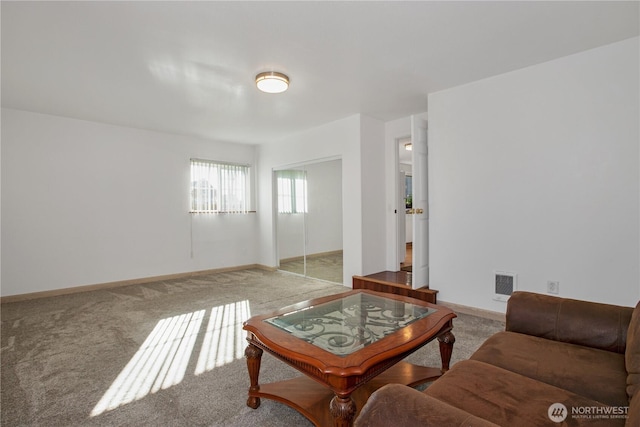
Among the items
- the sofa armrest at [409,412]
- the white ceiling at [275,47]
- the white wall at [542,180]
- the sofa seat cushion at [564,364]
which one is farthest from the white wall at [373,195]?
the sofa armrest at [409,412]

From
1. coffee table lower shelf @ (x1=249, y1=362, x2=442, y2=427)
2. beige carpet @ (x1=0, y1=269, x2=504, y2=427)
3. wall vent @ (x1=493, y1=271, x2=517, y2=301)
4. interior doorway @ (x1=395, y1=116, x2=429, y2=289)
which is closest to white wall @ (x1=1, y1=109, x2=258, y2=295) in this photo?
beige carpet @ (x1=0, y1=269, x2=504, y2=427)

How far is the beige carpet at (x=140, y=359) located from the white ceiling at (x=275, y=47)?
2543mm

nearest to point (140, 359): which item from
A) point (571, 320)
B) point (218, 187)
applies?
point (571, 320)

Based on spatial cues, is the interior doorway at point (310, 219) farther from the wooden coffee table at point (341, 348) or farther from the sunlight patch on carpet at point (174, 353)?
the wooden coffee table at point (341, 348)

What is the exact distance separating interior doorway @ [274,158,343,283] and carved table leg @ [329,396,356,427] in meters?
3.63

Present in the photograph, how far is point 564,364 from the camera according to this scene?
1.32 metres

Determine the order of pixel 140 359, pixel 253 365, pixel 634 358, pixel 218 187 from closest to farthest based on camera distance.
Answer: pixel 634 358, pixel 253 365, pixel 140 359, pixel 218 187

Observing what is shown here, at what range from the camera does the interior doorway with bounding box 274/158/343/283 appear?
507cm

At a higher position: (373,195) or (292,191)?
(292,191)

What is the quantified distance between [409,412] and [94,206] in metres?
5.32

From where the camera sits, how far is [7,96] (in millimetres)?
3646

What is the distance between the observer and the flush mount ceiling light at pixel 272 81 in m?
3.06

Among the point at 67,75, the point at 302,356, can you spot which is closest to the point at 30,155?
the point at 67,75

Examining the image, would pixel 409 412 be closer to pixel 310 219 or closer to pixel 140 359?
pixel 140 359
